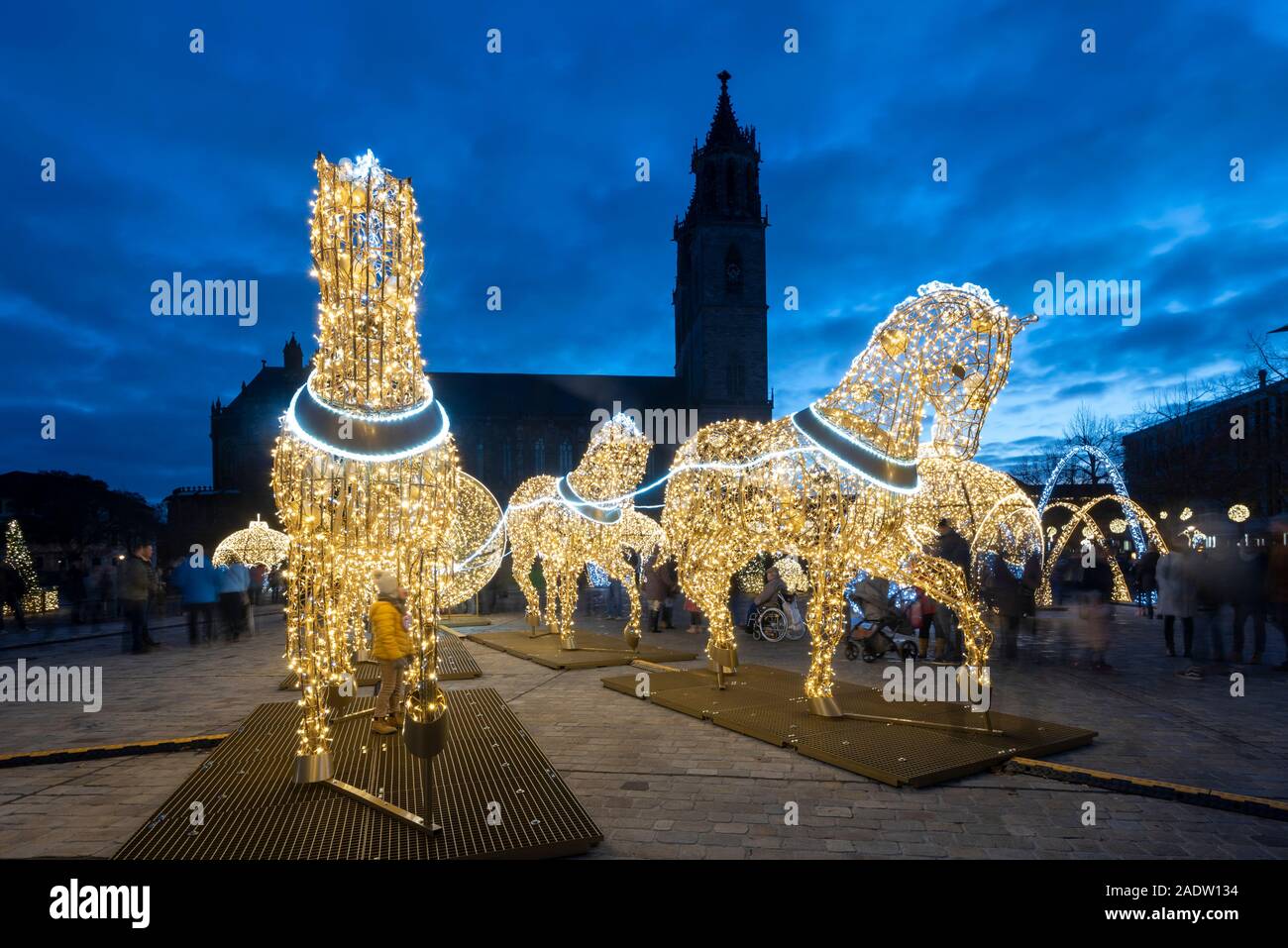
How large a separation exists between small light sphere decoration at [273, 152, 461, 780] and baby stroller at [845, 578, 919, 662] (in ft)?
22.6

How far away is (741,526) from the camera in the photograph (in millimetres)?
6570

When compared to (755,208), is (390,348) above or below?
below

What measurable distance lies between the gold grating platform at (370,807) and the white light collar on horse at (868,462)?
9.95 feet

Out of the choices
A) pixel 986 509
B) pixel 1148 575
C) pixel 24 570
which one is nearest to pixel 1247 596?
pixel 986 509

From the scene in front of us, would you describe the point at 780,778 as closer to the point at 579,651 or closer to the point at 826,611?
the point at 826,611

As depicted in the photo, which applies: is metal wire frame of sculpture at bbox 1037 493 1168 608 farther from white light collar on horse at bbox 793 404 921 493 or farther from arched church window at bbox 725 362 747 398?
arched church window at bbox 725 362 747 398

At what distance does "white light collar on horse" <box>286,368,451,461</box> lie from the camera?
4281mm

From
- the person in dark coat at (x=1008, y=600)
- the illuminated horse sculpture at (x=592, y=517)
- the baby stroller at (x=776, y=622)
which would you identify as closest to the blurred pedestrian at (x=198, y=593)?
the illuminated horse sculpture at (x=592, y=517)

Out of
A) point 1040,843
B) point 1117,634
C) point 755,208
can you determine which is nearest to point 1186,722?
point 1040,843

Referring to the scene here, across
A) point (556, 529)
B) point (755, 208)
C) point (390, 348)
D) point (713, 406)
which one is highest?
point (755, 208)

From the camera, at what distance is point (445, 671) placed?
29.1ft

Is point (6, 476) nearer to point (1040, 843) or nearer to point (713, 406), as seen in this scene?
point (713, 406)

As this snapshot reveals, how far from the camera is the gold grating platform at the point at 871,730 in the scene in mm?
4801
